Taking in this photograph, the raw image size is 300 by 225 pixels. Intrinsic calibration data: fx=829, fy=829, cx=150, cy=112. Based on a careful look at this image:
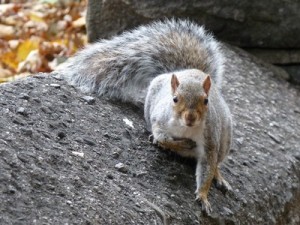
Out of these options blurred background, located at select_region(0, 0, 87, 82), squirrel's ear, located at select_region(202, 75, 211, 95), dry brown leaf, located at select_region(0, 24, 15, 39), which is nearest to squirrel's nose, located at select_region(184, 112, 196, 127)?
squirrel's ear, located at select_region(202, 75, 211, 95)

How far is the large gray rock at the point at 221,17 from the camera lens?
4559 millimetres

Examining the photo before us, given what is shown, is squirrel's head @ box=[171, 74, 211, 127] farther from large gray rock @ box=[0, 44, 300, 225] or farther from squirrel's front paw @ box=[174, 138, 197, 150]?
large gray rock @ box=[0, 44, 300, 225]

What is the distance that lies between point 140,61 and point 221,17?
122 cm

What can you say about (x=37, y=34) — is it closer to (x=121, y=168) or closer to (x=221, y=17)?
(x=221, y=17)

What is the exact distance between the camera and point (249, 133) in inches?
151

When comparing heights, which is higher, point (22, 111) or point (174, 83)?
point (174, 83)

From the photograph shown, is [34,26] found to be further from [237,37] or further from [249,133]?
[249,133]

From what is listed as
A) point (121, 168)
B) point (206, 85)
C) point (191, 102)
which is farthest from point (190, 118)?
point (121, 168)

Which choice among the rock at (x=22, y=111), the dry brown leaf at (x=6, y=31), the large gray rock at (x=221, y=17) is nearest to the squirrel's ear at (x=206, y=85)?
the rock at (x=22, y=111)

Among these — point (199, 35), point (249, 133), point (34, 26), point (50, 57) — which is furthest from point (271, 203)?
point (34, 26)

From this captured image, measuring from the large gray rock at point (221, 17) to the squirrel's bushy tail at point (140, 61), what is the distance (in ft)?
3.04

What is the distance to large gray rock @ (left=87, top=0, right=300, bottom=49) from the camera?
4559 millimetres

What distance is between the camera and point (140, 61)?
3531 mm

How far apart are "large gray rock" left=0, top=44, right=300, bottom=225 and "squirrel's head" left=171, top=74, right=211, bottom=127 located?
0.28m
